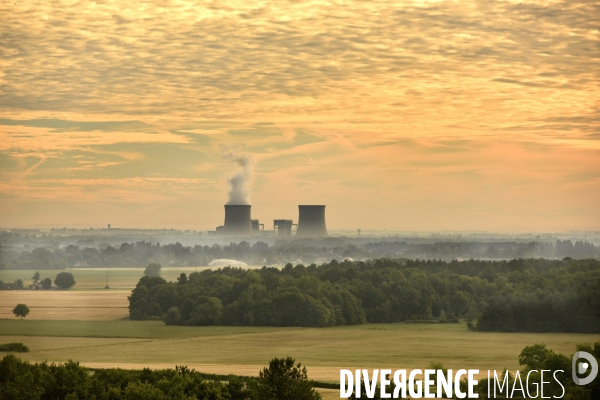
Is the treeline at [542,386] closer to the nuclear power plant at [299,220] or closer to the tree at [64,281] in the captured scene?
the tree at [64,281]

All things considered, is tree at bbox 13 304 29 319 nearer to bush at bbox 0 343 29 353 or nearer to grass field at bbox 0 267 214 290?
bush at bbox 0 343 29 353

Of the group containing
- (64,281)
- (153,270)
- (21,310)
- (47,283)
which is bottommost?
(21,310)

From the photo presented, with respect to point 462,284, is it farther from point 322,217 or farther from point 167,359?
point 322,217

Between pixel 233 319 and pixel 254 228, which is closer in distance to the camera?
Result: pixel 233 319

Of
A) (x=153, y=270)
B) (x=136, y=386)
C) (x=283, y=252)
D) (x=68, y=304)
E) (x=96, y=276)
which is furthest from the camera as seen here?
(x=283, y=252)

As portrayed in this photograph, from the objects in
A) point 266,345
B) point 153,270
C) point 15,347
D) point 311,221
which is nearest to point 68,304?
point 15,347

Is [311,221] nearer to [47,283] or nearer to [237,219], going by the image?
[237,219]

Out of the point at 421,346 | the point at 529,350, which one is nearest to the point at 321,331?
the point at 421,346

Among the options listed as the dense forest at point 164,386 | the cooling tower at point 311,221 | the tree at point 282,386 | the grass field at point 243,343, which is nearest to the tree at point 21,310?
the grass field at point 243,343
